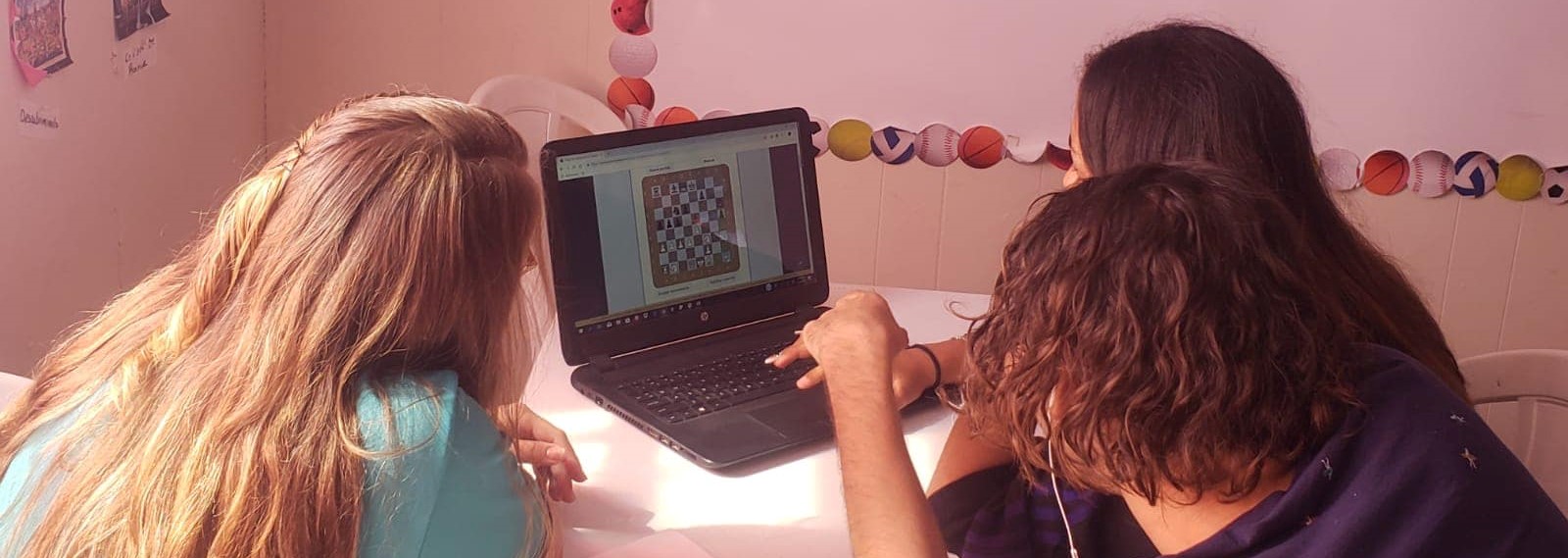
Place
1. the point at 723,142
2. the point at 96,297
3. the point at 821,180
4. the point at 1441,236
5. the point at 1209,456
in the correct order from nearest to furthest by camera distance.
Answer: the point at 1209,456
the point at 723,142
the point at 96,297
the point at 1441,236
the point at 821,180

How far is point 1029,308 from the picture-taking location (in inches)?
34.4

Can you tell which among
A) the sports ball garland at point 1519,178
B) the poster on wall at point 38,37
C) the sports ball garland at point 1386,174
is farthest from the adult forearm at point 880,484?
the sports ball garland at point 1519,178

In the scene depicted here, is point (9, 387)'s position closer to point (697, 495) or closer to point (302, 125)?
point (697, 495)

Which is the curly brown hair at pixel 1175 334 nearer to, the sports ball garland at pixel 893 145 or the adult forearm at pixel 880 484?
the adult forearm at pixel 880 484

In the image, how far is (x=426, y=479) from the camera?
33.9 inches

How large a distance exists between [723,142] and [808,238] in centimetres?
18

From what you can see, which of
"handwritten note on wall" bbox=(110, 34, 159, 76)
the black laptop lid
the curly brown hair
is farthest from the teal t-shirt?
"handwritten note on wall" bbox=(110, 34, 159, 76)

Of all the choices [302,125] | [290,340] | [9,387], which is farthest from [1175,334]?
[302,125]

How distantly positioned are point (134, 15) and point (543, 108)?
2.15 feet

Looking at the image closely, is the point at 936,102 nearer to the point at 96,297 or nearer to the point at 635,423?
the point at 635,423

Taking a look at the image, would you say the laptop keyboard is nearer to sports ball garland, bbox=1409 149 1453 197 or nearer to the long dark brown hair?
the long dark brown hair

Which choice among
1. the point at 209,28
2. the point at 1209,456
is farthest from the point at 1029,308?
the point at 209,28

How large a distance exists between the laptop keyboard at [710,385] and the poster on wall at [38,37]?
96 centimetres

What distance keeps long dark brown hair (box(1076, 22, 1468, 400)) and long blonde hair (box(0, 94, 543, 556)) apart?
559 mm
